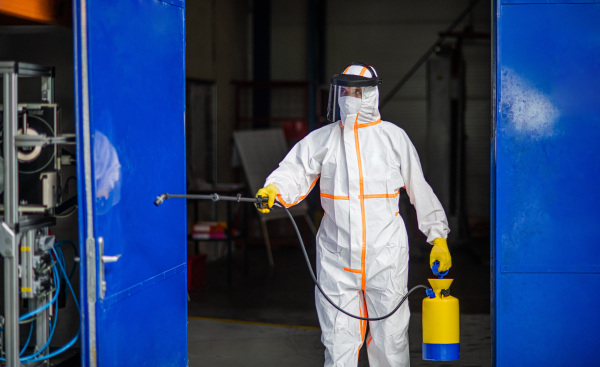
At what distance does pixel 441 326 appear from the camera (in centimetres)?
326

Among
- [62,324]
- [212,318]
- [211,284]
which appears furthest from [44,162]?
[211,284]

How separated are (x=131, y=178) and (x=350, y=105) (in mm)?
1048

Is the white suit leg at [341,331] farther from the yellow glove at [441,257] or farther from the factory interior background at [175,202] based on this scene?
the factory interior background at [175,202]

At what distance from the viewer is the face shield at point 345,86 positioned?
3.39 metres

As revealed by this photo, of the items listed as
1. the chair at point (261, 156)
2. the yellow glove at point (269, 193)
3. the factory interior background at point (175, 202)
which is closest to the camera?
the factory interior background at point (175, 202)

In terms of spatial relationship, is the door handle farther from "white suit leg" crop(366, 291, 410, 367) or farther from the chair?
the chair

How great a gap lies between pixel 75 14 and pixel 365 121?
141 cm

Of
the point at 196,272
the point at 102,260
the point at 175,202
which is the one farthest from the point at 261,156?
the point at 102,260

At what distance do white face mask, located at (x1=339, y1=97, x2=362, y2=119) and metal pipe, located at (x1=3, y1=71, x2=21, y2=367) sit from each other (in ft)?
4.65

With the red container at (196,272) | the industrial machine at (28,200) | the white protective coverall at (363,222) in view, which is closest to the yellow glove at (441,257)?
the white protective coverall at (363,222)

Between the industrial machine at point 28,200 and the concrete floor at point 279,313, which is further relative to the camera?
the concrete floor at point 279,313

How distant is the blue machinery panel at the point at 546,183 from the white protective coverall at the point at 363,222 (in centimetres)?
42

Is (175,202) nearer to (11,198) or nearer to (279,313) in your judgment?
(11,198)

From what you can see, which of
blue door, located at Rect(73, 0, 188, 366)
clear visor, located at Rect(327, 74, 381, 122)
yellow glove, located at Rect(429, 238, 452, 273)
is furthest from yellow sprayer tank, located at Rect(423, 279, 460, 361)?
blue door, located at Rect(73, 0, 188, 366)
